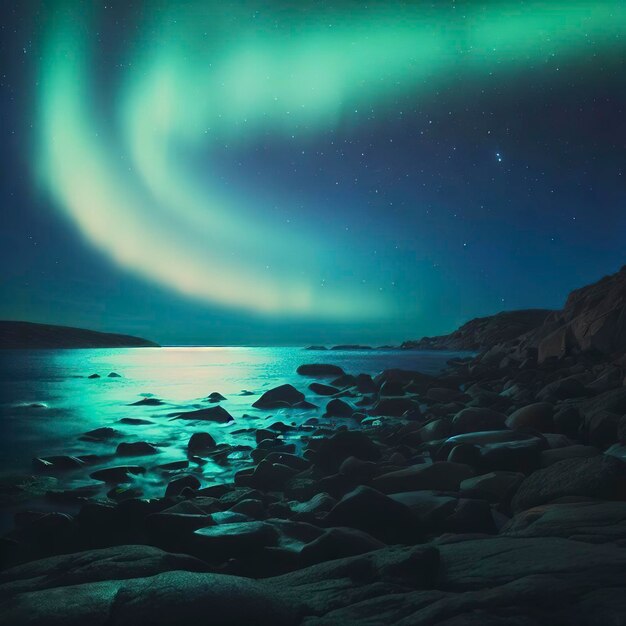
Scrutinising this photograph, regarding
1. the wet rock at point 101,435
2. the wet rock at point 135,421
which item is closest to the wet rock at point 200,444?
the wet rock at point 101,435

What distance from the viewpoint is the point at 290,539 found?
173 inches

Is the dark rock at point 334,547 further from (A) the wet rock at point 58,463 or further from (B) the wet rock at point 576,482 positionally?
(A) the wet rock at point 58,463

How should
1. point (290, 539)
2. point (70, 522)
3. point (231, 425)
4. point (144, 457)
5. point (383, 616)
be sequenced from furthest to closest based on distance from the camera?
1. point (231, 425)
2. point (144, 457)
3. point (70, 522)
4. point (290, 539)
5. point (383, 616)

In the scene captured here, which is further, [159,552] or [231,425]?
[231,425]

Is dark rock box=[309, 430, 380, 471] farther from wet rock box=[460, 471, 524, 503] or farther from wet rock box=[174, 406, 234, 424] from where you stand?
wet rock box=[174, 406, 234, 424]

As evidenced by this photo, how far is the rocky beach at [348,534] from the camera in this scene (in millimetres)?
2426

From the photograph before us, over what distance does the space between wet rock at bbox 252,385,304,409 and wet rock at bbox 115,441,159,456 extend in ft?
28.6

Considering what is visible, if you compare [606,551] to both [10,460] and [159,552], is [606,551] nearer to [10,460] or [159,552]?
[159,552]

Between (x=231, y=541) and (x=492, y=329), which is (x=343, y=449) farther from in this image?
(x=492, y=329)

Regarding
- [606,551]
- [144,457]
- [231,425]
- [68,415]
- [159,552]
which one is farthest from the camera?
[68,415]

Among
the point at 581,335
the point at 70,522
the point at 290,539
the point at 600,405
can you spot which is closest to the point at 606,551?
the point at 290,539

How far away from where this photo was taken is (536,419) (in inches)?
357

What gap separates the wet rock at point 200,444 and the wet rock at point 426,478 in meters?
5.75

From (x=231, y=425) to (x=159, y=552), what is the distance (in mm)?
11142
